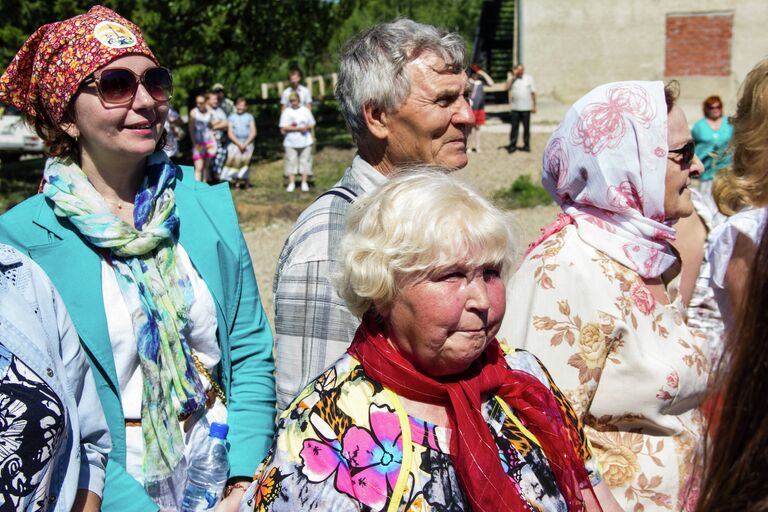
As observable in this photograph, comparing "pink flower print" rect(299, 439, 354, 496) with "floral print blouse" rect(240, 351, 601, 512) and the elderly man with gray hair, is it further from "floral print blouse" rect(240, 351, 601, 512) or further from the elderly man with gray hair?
the elderly man with gray hair

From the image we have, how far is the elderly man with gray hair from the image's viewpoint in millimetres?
2418

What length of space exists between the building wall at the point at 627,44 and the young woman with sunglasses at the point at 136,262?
19381 mm

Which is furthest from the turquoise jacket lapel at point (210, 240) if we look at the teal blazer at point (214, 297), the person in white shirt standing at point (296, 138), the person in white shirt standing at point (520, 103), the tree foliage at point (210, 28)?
the person in white shirt standing at point (520, 103)

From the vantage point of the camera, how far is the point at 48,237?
7.57ft

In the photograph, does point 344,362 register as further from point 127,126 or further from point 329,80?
point 329,80

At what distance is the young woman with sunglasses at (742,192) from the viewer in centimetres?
301

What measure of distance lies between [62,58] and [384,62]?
100 cm

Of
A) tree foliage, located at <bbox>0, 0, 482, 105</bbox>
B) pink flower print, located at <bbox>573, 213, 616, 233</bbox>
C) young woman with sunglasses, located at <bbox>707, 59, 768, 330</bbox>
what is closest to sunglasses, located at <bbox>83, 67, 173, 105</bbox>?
pink flower print, located at <bbox>573, 213, 616, 233</bbox>

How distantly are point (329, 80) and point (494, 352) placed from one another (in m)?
34.0

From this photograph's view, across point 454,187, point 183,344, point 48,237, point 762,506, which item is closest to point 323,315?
point 183,344

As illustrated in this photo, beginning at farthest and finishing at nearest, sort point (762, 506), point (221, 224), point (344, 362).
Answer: point (221, 224) → point (344, 362) → point (762, 506)

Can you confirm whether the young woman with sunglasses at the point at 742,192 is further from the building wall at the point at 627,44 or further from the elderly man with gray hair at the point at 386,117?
the building wall at the point at 627,44

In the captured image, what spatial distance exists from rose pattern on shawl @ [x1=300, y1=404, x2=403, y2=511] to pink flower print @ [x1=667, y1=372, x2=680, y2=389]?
1038 mm

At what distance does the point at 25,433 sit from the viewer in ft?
5.61
